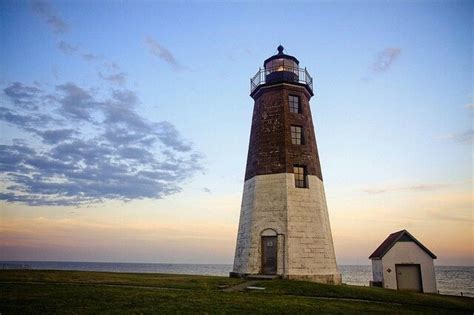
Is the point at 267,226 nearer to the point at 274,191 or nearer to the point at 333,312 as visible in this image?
the point at 274,191

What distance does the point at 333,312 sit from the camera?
10.7 metres

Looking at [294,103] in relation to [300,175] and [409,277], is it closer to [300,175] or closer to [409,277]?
[300,175]

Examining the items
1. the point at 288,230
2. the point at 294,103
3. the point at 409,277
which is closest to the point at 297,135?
the point at 294,103

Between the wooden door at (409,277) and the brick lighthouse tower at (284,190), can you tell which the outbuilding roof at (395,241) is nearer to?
the wooden door at (409,277)

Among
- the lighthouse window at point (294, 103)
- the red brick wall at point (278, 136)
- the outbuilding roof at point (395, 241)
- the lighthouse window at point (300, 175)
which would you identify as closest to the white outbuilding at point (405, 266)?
the outbuilding roof at point (395, 241)

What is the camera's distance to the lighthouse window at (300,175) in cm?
2077

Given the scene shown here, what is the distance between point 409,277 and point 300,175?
1237 centimetres

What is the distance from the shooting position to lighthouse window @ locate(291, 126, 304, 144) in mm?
21656

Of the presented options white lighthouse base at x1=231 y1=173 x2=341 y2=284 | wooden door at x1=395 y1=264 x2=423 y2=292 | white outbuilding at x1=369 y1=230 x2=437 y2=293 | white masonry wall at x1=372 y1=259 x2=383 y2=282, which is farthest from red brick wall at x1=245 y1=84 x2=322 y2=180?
wooden door at x1=395 y1=264 x2=423 y2=292

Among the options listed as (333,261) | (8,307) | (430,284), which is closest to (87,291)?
(8,307)

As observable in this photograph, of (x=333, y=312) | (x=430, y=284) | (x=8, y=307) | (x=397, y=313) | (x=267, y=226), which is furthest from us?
(x=430, y=284)

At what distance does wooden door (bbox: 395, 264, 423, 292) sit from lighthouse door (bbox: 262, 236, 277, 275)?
11634mm

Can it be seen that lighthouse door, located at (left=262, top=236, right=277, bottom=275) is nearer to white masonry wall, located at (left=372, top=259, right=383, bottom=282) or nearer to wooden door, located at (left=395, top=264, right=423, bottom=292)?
white masonry wall, located at (left=372, top=259, right=383, bottom=282)

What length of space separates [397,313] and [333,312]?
2.53m
